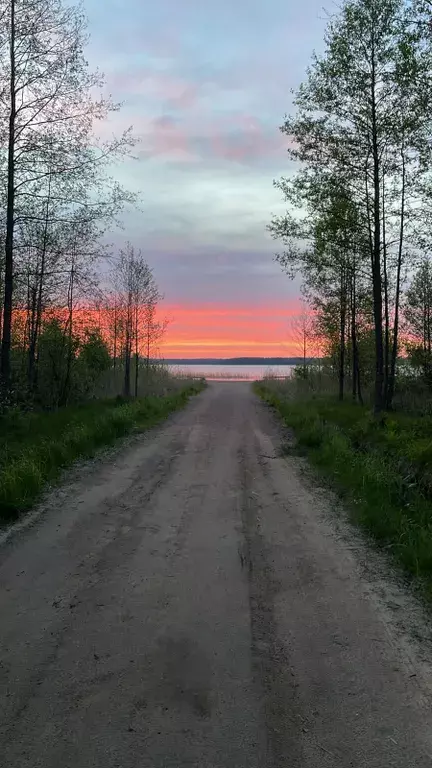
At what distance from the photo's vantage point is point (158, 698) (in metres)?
2.83

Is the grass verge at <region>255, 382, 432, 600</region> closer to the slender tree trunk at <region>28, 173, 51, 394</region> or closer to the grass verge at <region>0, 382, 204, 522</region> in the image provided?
the grass verge at <region>0, 382, 204, 522</region>

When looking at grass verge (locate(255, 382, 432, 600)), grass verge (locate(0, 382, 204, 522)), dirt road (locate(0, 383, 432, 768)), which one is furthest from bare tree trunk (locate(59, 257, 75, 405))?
dirt road (locate(0, 383, 432, 768))

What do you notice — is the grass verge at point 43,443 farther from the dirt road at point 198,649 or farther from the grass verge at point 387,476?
the grass verge at point 387,476

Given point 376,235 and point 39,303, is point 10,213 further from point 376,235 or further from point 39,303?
point 376,235

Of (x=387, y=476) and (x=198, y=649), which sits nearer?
(x=198, y=649)

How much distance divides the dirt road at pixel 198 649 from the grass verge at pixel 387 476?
56 centimetres

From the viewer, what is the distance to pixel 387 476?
25.2 feet

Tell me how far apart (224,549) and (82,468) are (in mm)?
4419

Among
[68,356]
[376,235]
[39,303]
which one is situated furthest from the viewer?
[68,356]

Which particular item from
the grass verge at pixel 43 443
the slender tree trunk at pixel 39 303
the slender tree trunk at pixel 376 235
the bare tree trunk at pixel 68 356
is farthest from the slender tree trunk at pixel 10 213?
the slender tree trunk at pixel 376 235

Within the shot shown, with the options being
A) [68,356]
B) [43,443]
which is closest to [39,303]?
[68,356]

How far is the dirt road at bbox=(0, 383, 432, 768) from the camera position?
252cm

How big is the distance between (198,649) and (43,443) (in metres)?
7.33

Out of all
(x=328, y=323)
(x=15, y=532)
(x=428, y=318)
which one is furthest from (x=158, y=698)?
(x=428, y=318)
